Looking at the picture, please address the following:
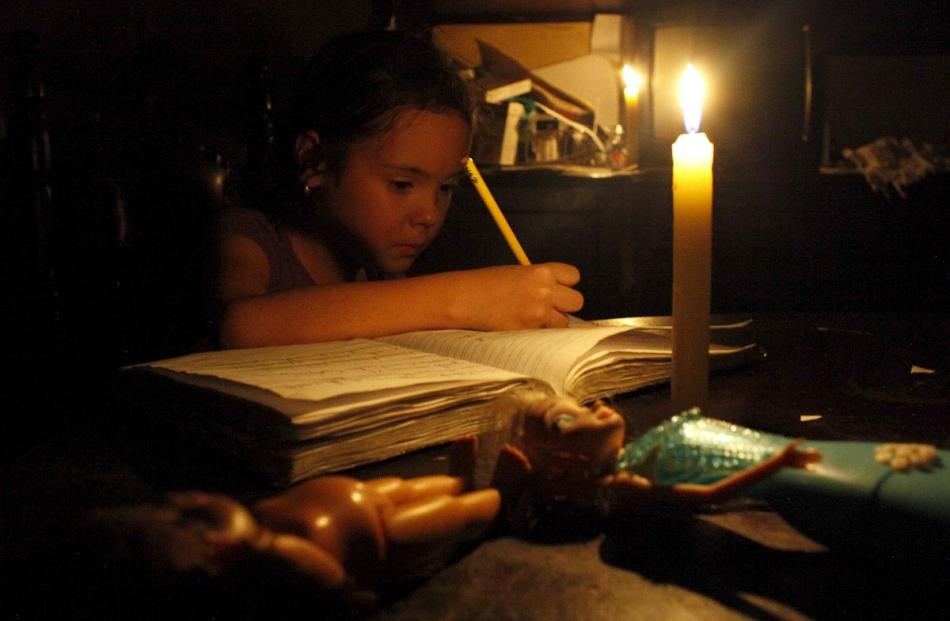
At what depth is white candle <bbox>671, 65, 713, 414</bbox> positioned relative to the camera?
495 millimetres

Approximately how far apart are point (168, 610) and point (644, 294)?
6.46ft

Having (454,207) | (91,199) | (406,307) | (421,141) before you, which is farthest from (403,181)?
(454,207)

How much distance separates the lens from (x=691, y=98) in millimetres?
553

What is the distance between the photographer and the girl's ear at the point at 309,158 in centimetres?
118

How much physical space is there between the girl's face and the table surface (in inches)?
21.6

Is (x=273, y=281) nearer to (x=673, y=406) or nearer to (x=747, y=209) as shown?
(x=673, y=406)

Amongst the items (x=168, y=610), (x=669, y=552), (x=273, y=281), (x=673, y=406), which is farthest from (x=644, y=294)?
(x=168, y=610)

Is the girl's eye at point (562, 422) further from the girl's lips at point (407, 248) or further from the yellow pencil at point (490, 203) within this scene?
the girl's lips at point (407, 248)

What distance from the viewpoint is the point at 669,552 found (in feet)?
1.25

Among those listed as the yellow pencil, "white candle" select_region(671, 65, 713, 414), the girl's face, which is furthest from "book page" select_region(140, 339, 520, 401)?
the girl's face

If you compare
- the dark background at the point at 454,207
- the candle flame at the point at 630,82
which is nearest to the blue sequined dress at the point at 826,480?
the dark background at the point at 454,207

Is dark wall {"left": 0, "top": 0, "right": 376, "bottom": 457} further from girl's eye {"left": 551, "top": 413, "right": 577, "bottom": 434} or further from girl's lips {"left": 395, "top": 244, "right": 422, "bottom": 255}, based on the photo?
girl's eye {"left": 551, "top": 413, "right": 577, "bottom": 434}

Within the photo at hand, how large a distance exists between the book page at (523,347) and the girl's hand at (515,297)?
0.20 feet

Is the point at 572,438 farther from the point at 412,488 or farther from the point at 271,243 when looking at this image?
the point at 271,243
